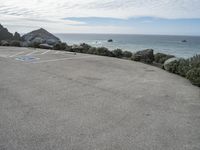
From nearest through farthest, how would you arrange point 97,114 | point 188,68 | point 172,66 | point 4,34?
point 97,114
point 188,68
point 172,66
point 4,34

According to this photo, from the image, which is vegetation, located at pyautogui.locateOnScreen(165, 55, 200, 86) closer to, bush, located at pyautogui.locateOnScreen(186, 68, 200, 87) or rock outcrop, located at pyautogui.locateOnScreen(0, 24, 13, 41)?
bush, located at pyautogui.locateOnScreen(186, 68, 200, 87)

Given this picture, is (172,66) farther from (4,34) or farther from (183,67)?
(4,34)

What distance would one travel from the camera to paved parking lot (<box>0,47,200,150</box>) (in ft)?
9.48

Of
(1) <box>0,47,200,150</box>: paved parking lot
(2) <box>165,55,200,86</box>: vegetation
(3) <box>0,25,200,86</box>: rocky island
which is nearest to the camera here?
(1) <box>0,47,200,150</box>: paved parking lot

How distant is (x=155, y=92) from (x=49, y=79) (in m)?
3.42

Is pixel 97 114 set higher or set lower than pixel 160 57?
lower

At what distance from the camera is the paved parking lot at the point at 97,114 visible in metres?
2.89

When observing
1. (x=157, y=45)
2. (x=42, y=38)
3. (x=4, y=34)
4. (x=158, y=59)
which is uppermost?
(x=4, y=34)

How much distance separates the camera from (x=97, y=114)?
3852 millimetres

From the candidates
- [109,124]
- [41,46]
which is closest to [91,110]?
[109,124]

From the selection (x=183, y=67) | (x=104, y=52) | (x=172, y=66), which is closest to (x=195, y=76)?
(x=183, y=67)

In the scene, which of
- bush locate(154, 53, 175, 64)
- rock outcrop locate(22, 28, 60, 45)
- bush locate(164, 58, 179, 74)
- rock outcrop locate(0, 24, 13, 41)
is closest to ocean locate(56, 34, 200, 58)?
rock outcrop locate(22, 28, 60, 45)

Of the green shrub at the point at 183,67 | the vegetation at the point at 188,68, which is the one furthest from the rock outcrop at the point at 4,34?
the green shrub at the point at 183,67

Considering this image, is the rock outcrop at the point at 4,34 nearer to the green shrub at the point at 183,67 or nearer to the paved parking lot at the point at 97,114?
the paved parking lot at the point at 97,114
